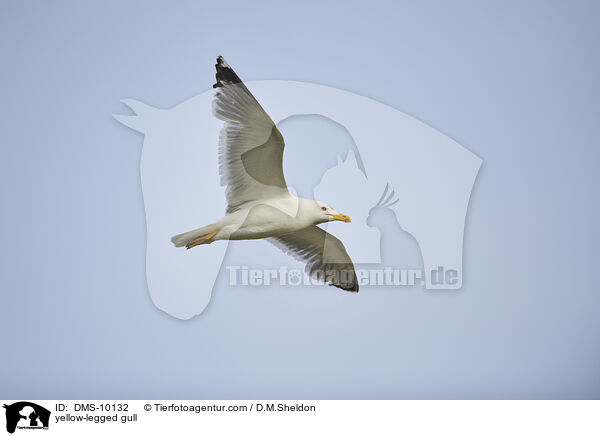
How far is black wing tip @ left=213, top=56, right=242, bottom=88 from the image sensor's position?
1.77 meters

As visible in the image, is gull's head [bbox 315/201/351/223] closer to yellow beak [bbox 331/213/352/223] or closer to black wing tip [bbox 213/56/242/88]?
yellow beak [bbox 331/213/352/223]

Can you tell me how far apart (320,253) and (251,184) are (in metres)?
0.39

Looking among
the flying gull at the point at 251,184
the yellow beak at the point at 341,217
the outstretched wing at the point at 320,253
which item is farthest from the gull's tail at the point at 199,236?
the yellow beak at the point at 341,217

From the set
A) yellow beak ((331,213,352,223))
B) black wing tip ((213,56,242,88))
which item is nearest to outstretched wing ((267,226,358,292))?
yellow beak ((331,213,352,223))

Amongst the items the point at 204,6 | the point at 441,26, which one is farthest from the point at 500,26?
the point at 204,6

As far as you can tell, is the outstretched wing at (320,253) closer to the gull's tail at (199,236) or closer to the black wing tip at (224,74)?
the gull's tail at (199,236)

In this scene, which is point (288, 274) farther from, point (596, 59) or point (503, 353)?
point (596, 59)

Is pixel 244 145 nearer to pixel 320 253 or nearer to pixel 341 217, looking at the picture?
pixel 341 217

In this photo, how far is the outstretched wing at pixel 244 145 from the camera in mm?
1804

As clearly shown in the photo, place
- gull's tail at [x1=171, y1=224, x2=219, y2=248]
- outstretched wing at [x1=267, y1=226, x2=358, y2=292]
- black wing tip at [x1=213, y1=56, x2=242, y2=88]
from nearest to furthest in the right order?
black wing tip at [x1=213, y1=56, x2=242, y2=88], gull's tail at [x1=171, y1=224, x2=219, y2=248], outstretched wing at [x1=267, y1=226, x2=358, y2=292]

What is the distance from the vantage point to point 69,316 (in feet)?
7.64

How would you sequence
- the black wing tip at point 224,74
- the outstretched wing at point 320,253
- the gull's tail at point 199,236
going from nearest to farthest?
the black wing tip at point 224,74 < the gull's tail at point 199,236 < the outstretched wing at point 320,253

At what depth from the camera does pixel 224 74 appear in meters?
1.78
